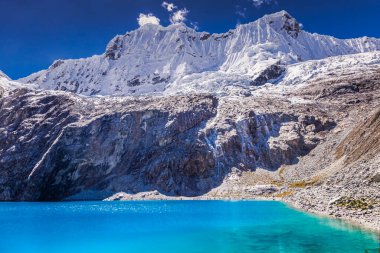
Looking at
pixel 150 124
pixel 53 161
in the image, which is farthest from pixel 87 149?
pixel 150 124

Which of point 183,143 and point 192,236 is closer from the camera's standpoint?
point 192,236

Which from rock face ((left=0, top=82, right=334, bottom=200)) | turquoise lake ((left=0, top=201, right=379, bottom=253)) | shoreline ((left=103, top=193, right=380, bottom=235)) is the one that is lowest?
turquoise lake ((left=0, top=201, right=379, bottom=253))

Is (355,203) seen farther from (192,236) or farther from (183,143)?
(183,143)

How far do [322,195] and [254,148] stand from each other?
66.4m

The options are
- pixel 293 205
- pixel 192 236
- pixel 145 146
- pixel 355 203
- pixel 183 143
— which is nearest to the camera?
pixel 192 236

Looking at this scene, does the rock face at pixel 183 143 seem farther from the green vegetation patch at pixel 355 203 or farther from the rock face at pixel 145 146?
the green vegetation patch at pixel 355 203

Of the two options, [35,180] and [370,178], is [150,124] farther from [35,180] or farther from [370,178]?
[370,178]

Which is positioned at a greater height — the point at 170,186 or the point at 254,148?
the point at 254,148

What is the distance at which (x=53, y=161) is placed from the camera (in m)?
136

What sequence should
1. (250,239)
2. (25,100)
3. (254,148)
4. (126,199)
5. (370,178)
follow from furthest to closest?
(25,100) → (254,148) → (126,199) → (370,178) → (250,239)

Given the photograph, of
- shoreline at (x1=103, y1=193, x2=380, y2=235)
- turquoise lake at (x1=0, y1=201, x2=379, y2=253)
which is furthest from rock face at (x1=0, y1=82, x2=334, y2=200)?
turquoise lake at (x1=0, y1=201, x2=379, y2=253)

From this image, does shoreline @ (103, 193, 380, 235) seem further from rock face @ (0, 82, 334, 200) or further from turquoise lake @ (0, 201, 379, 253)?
rock face @ (0, 82, 334, 200)

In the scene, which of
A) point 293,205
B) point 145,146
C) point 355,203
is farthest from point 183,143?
point 355,203

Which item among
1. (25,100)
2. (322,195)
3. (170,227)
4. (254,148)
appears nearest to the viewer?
(170,227)
